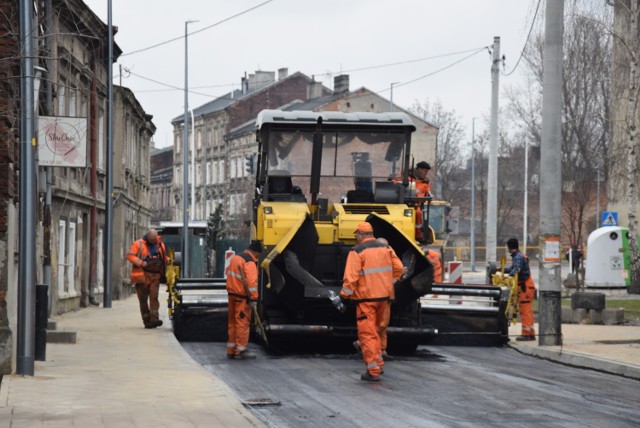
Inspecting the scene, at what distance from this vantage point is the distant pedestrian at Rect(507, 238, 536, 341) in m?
19.6

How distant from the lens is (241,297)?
16.6 m

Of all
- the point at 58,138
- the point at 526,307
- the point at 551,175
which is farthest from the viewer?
the point at 526,307

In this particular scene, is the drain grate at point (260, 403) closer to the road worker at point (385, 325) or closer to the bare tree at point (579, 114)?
the road worker at point (385, 325)

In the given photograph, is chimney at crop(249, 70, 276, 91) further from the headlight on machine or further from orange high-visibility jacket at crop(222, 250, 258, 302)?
orange high-visibility jacket at crop(222, 250, 258, 302)

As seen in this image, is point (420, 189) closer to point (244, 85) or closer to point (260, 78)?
point (244, 85)

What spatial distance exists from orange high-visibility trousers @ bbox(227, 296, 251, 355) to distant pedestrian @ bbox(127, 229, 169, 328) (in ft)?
17.3

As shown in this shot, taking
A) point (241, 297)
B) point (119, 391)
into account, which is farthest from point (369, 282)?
point (119, 391)

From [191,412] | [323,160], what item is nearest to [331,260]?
[323,160]

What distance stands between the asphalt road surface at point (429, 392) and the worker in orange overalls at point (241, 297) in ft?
1.02

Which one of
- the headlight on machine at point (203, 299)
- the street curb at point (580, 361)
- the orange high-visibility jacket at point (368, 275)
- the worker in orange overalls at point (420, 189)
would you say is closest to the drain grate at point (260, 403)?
the orange high-visibility jacket at point (368, 275)

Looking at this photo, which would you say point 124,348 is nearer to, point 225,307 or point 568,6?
point 225,307

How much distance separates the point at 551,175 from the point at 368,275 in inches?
218

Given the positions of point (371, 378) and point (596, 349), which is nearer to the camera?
point (371, 378)

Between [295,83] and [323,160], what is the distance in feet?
247
